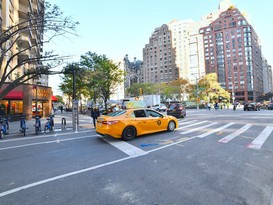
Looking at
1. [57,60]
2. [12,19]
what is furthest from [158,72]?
[57,60]

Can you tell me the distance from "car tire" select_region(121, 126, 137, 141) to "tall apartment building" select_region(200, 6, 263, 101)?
105454 millimetres

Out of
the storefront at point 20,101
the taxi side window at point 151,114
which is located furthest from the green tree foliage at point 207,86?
the taxi side window at point 151,114

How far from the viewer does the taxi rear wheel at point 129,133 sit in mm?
7836

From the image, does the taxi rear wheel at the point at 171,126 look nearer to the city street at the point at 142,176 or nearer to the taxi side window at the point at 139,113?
Answer: the taxi side window at the point at 139,113

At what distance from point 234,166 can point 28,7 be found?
34.9 m

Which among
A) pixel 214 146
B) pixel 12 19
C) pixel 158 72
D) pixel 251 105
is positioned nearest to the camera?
pixel 214 146

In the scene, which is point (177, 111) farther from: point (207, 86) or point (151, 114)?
point (207, 86)

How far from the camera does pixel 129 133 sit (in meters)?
8.02

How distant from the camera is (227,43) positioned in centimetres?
10588

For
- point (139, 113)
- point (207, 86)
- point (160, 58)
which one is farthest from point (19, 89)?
point (160, 58)

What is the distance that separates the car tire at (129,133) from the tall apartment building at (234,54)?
10545 centimetres

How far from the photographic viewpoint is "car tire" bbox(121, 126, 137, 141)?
309 inches

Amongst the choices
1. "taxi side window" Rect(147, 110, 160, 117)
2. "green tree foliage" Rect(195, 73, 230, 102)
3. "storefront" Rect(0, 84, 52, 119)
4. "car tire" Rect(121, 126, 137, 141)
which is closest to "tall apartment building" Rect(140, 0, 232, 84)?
"green tree foliage" Rect(195, 73, 230, 102)

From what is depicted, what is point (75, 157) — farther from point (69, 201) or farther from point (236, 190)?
point (236, 190)
